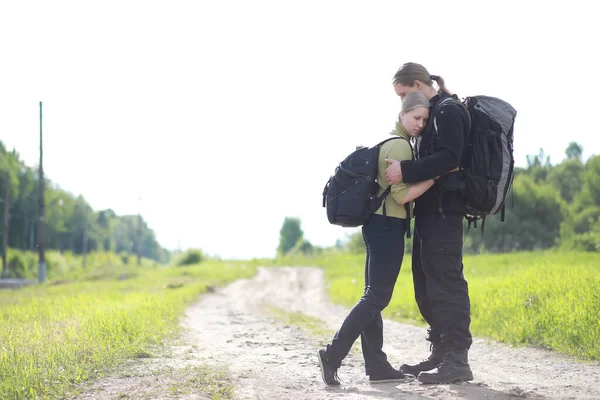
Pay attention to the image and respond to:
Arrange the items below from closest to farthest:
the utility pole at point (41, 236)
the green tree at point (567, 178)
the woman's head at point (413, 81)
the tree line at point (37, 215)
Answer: the woman's head at point (413, 81) < the utility pole at point (41, 236) < the tree line at point (37, 215) < the green tree at point (567, 178)

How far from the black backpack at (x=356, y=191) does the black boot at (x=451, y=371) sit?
1.00 m

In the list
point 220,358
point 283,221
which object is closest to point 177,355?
point 220,358

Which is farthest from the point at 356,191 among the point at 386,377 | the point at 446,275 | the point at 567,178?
the point at 567,178

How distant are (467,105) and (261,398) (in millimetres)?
2539

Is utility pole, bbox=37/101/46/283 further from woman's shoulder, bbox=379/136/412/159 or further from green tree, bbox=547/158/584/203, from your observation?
green tree, bbox=547/158/584/203

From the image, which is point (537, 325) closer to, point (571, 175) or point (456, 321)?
point (456, 321)

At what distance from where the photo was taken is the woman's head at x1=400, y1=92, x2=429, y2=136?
442 cm

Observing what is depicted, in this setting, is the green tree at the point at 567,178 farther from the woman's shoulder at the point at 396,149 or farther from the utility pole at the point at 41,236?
the woman's shoulder at the point at 396,149

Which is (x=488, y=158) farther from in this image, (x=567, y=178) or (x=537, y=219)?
(x=567, y=178)

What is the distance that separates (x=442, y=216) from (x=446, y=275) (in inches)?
17.2

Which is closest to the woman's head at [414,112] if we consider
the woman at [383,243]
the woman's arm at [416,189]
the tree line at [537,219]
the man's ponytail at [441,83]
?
the woman at [383,243]

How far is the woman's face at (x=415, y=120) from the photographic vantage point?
4434 mm

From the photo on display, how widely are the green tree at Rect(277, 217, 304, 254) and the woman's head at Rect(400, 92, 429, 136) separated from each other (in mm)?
109607

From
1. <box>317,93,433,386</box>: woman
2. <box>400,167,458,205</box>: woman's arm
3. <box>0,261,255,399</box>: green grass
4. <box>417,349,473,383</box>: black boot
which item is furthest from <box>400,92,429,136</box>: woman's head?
<box>0,261,255,399</box>: green grass
